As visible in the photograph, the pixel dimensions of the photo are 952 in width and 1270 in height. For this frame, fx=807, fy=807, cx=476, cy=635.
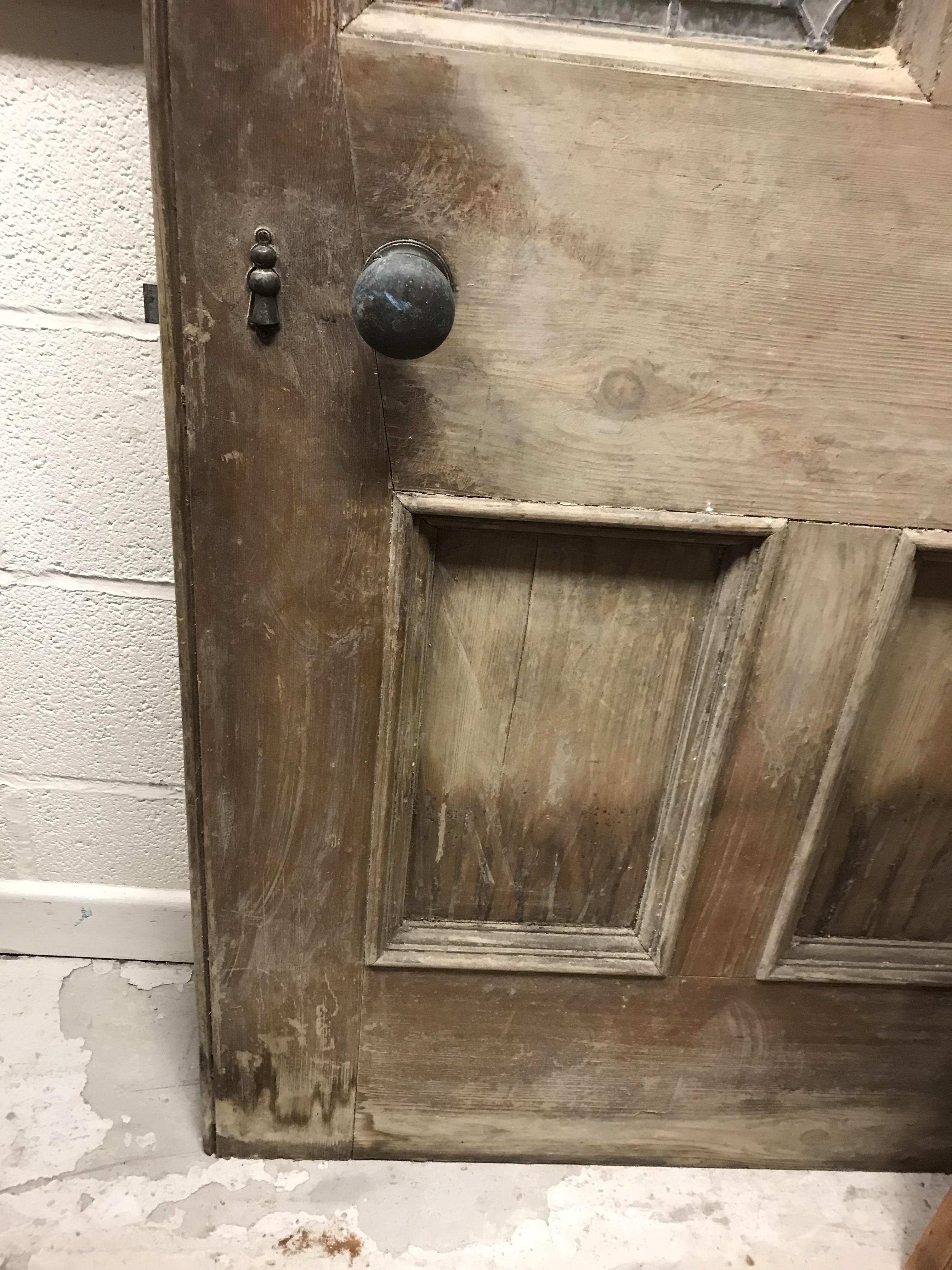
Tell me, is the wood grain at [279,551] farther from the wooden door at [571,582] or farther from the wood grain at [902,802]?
the wood grain at [902,802]

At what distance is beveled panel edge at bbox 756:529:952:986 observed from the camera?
62cm

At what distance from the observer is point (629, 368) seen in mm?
545

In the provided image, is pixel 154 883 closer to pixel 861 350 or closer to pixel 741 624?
pixel 741 624

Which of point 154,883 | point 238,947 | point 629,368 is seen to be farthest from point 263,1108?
point 629,368

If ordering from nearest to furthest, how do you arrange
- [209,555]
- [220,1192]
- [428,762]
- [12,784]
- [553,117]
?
1. [553,117]
2. [209,555]
3. [428,762]
4. [220,1192]
5. [12,784]

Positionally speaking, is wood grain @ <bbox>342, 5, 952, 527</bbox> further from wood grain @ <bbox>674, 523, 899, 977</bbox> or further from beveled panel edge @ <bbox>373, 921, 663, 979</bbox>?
beveled panel edge @ <bbox>373, 921, 663, 979</bbox>

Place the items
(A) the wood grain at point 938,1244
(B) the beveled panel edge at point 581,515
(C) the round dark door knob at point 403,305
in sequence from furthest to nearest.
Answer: (A) the wood grain at point 938,1244, (B) the beveled panel edge at point 581,515, (C) the round dark door knob at point 403,305

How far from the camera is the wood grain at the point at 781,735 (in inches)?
24.3

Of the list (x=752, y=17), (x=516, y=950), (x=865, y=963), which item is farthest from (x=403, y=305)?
(x=865, y=963)

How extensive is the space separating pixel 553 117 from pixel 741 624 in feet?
1.22

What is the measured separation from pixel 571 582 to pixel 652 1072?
21.0 inches

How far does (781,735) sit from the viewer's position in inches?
26.5

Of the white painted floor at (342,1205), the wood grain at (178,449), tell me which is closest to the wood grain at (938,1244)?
the white painted floor at (342,1205)

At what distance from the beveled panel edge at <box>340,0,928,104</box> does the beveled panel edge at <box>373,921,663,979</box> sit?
687mm
